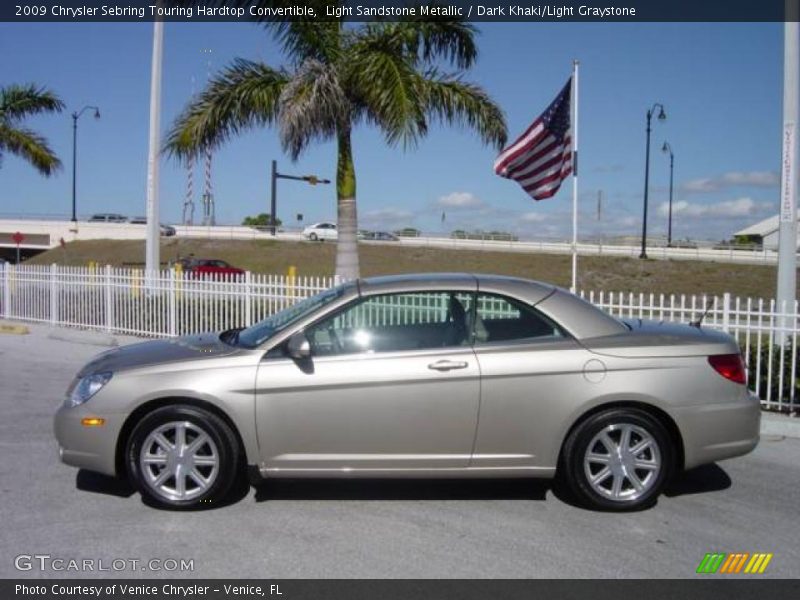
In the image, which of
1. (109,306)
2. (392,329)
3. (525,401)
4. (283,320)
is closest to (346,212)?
(109,306)

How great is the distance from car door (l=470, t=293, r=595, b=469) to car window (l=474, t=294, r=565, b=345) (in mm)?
135

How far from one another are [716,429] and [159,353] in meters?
3.57

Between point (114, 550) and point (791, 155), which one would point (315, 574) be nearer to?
point (114, 550)

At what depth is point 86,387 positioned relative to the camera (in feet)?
17.2

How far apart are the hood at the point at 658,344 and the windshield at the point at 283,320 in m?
1.67

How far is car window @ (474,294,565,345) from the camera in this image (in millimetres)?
5293

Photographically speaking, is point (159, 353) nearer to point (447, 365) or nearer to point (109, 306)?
point (447, 365)

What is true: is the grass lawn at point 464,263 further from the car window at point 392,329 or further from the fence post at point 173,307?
the car window at point 392,329

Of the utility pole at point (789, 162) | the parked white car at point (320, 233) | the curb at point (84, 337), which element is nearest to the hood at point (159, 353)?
the utility pole at point (789, 162)

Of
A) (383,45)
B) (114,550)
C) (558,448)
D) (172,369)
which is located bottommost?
(114,550)

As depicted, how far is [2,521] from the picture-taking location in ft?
16.3

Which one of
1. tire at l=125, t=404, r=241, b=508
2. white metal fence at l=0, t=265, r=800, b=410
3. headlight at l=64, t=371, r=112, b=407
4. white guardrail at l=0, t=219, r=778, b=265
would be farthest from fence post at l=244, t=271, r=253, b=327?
white guardrail at l=0, t=219, r=778, b=265

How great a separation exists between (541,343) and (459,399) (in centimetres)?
65
